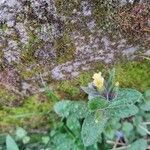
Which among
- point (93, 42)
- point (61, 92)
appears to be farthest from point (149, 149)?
point (93, 42)

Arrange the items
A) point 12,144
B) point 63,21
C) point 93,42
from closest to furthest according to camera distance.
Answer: point 63,21, point 93,42, point 12,144

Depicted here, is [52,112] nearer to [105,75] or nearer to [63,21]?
[105,75]

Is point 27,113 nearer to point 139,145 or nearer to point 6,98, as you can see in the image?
point 6,98

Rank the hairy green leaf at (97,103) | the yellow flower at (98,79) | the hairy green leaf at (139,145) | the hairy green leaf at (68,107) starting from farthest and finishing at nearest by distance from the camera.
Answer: the hairy green leaf at (139,145) < the hairy green leaf at (68,107) < the hairy green leaf at (97,103) < the yellow flower at (98,79)

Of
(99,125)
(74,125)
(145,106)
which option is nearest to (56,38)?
(99,125)

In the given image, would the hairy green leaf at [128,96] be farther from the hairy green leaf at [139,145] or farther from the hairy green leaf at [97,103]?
the hairy green leaf at [139,145]

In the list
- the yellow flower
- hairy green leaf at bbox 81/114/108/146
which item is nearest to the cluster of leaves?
hairy green leaf at bbox 81/114/108/146

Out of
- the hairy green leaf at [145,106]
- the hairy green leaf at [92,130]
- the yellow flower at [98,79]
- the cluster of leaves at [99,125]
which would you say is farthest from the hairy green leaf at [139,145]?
the yellow flower at [98,79]
